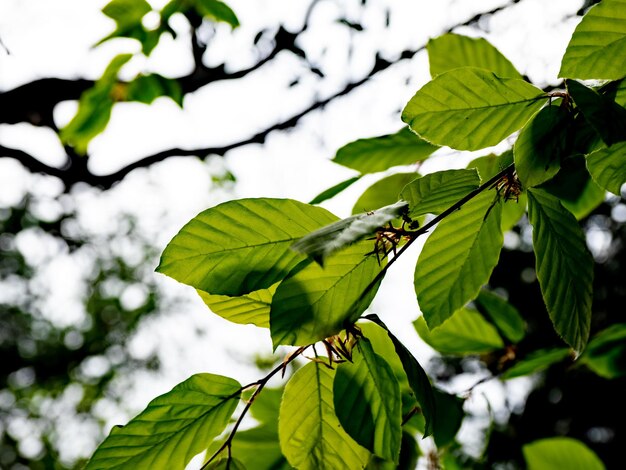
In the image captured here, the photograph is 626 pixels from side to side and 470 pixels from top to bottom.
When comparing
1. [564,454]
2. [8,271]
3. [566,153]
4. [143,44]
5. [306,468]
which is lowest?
[8,271]

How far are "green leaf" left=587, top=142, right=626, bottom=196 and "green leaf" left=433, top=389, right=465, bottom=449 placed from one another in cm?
28

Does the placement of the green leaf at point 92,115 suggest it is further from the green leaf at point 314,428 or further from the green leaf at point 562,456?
the green leaf at point 562,456

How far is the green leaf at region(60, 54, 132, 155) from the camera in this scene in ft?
3.77

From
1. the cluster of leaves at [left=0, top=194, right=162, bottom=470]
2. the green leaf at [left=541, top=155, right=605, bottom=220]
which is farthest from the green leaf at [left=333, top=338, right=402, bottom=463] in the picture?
the cluster of leaves at [left=0, top=194, right=162, bottom=470]

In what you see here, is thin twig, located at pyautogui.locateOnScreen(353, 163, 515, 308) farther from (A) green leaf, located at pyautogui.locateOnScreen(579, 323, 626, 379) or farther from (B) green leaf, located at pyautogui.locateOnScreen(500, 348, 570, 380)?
(A) green leaf, located at pyautogui.locateOnScreen(579, 323, 626, 379)

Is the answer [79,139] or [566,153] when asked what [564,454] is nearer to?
[566,153]

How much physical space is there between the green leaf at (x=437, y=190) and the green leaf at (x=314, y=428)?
0.15 m

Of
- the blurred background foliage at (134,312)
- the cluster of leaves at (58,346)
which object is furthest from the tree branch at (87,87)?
the cluster of leaves at (58,346)

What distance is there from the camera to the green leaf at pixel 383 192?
24.8 inches

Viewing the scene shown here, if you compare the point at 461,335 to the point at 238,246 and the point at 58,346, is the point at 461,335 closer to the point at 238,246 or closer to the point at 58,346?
the point at 238,246

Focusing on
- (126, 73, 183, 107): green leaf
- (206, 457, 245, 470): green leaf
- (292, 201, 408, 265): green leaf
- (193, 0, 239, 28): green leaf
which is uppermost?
(193, 0, 239, 28): green leaf

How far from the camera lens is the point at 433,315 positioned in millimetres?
366

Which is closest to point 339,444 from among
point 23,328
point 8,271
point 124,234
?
point 124,234

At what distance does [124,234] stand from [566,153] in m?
7.37
